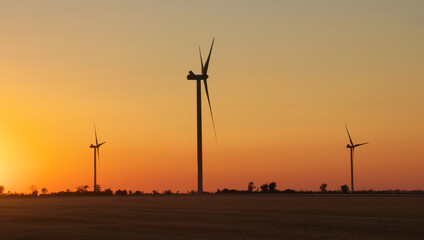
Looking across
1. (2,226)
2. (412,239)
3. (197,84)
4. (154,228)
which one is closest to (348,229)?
(412,239)

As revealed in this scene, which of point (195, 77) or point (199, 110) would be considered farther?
point (195, 77)

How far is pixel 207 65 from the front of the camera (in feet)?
443

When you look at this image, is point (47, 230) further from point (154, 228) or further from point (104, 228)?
point (154, 228)

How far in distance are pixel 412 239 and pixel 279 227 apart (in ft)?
30.9

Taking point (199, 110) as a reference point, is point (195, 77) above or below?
above

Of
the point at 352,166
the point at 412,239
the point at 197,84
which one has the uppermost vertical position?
the point at 197,84

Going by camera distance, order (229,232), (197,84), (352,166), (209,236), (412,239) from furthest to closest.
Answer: (352,166)
(197,84)
(229,232)
(209,236)
(412,239)

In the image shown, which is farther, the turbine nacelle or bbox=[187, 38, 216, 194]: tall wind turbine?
the turbine nacelle

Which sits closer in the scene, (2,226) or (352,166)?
(2,226)

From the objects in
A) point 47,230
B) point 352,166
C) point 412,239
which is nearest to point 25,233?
point 47,230

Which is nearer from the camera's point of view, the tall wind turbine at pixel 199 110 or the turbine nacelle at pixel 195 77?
the tall wind turbine at pixel 199 110

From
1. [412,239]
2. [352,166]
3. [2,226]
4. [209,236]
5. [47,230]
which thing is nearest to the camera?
[412,239]

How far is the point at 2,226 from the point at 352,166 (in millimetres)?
142297

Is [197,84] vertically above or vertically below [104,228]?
above
